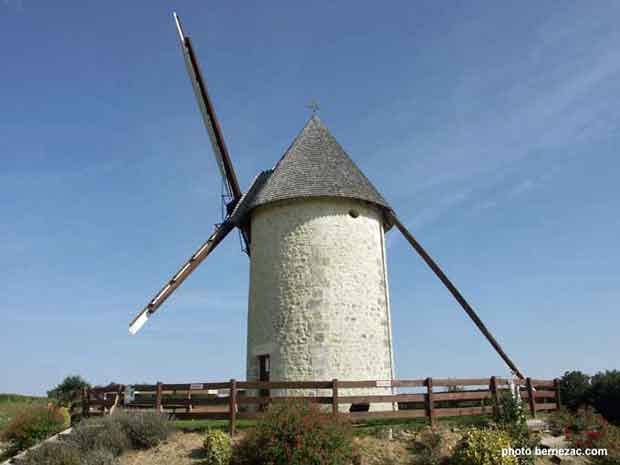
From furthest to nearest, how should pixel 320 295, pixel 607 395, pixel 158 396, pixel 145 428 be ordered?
pixel 607 395
pixel 320 295
pixel 158 396
pixel 145 428

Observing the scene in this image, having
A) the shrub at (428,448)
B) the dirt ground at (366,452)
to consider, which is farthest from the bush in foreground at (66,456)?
the shrub at (428,448)

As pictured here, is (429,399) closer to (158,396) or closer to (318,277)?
(318,277)

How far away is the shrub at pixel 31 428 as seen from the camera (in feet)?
43.5

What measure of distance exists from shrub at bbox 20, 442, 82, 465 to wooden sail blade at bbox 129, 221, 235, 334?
5239mm

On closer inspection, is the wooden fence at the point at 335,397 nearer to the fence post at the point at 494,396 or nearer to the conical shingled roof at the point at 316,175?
the fence post at the point at 494,396

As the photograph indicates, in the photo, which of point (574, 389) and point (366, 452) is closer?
point (366, 452)

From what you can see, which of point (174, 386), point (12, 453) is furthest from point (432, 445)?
point (12, 453)

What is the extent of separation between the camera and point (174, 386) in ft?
41.2

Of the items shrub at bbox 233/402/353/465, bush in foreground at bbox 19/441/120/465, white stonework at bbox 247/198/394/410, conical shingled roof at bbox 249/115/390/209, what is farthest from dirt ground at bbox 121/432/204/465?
conical shingled roof at bbox 249/115/390/209

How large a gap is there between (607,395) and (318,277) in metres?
9.48

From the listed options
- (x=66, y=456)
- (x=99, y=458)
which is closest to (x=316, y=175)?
(x=99, y=458)

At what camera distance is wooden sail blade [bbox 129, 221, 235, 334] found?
53.8ft

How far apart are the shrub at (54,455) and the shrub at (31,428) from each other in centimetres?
226

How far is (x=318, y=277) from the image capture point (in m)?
15.3
